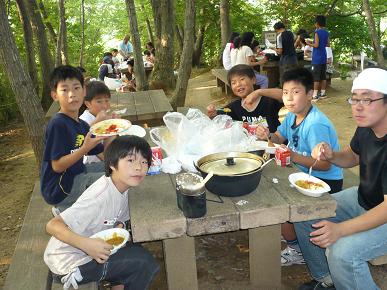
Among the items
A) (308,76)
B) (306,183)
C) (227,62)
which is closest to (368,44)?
(227,62)

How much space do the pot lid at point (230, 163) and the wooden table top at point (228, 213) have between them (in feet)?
0.53

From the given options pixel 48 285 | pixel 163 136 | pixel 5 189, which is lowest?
pixel 5 189

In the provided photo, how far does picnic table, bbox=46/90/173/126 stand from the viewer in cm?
512

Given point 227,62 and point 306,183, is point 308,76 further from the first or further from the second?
point 227,62

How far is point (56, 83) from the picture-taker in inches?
128

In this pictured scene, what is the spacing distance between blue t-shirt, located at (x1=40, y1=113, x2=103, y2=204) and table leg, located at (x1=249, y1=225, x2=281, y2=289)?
156cm

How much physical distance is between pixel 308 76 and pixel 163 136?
133cm

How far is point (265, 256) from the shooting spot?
8.80ft

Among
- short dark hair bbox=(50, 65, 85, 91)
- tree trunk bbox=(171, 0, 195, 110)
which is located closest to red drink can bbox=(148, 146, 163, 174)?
short dark hair bbox=(50, 65, 85, 91)

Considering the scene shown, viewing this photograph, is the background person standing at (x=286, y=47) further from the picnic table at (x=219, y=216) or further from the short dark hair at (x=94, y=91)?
the picnic table at (x=219, y=216)

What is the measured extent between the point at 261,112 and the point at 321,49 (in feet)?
20.2

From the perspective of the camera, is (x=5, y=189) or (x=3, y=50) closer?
(x=3, y=50)

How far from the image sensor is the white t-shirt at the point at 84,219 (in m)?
2.22

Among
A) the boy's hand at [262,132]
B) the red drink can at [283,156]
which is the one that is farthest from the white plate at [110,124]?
the red drink can at [283,156]
